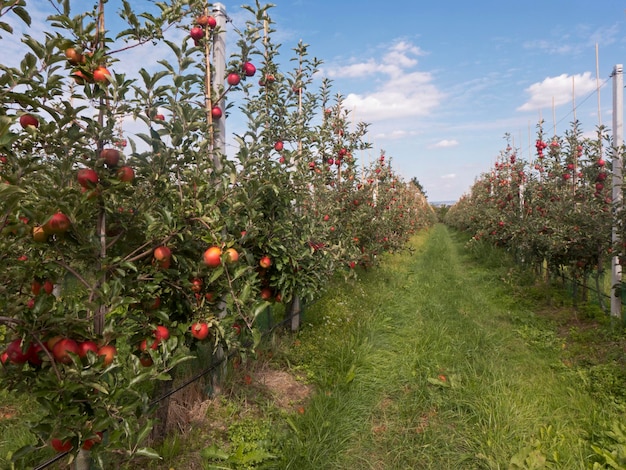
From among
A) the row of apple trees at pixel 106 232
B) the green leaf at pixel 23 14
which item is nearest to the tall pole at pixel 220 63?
the row of apple trees at pixel 106 232

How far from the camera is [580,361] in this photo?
435 centimetres

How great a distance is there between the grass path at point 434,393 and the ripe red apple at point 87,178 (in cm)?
227

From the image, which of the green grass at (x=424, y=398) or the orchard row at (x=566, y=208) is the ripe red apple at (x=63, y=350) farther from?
the orchard row at (x=566, y=208)

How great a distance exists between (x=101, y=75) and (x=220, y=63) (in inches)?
54.3

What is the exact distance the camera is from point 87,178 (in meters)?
1.65

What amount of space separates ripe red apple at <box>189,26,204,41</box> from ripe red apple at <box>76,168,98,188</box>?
1.44 meters

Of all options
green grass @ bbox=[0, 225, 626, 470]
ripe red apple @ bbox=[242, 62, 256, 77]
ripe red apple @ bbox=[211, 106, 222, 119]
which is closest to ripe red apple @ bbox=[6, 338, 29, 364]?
green grass @ bbox=[0, 225, 626, 470]

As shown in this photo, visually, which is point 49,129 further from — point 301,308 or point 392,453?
point 301,308

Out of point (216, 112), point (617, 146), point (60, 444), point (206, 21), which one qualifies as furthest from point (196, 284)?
point (617, 146)

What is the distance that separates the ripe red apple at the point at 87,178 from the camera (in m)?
1.65

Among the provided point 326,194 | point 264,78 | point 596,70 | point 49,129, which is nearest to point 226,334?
point 49,129

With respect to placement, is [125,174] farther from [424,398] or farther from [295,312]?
[295,312]

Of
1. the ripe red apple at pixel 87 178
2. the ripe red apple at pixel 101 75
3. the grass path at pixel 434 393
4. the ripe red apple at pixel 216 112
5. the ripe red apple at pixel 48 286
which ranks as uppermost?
the ripe red apple at pixel 216 112

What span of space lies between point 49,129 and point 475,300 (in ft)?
23.4
